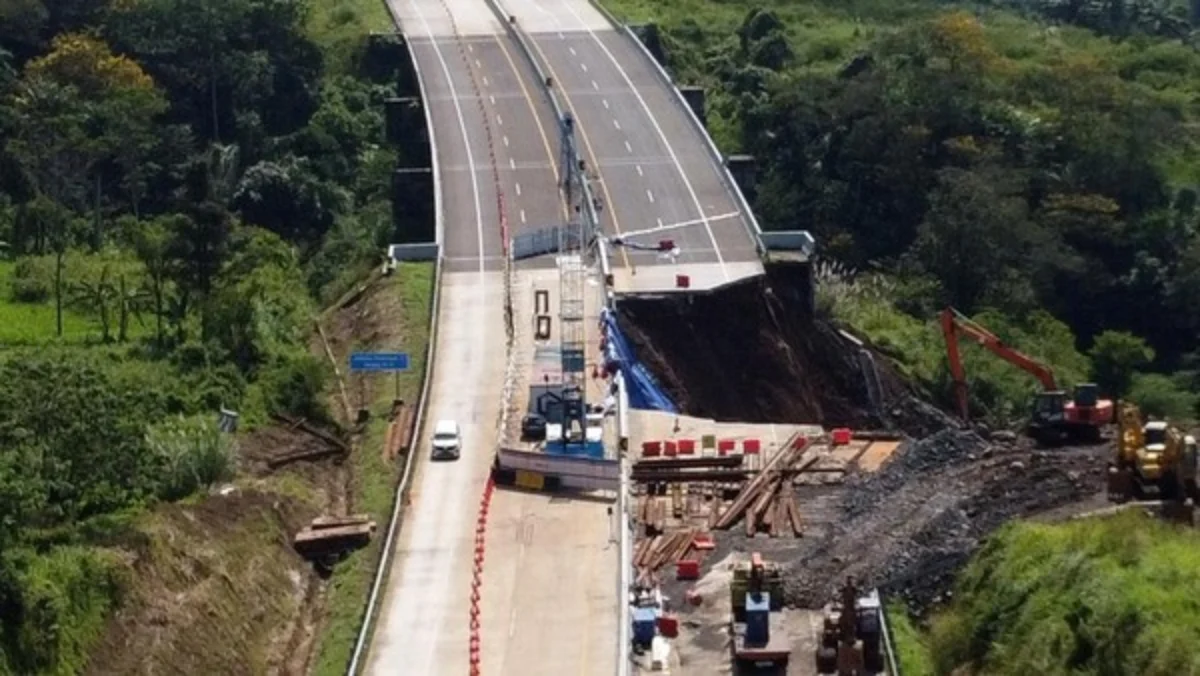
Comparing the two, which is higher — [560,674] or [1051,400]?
[1051,400]

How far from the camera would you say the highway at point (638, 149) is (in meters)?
96.2

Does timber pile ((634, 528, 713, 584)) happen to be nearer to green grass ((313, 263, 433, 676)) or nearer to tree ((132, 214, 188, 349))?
green grass ((313, 263, 433, 676))

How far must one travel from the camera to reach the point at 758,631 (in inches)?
2211

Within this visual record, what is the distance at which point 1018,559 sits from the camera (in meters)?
55.5

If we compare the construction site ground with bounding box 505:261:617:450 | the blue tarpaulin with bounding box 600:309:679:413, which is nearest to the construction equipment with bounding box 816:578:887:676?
the construction site ground with bounding box 505:261:617:450

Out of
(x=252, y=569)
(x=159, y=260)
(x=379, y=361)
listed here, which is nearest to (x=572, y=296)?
(x=379, y=361)

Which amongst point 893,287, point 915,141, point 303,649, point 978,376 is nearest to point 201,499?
point 303,649

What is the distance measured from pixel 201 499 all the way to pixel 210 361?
14.2 m

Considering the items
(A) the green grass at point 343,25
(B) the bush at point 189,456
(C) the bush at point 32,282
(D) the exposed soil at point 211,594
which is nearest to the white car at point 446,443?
(D) the exposed soil at point 211,594

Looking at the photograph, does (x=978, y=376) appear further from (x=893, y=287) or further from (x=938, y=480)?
(x=938, y=480)

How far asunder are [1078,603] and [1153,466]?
11260 millimetres

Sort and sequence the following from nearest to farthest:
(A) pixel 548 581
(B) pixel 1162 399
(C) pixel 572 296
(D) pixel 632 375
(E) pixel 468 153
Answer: (A) pixel 548 581
(D) pixel 632 375
(C) pixel 572 296
(B) pixel 1162 399
(E) pixel 468 153

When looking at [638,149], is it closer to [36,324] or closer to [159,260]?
[159,260]

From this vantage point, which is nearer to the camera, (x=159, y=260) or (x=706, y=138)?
(x=159, y=260)
